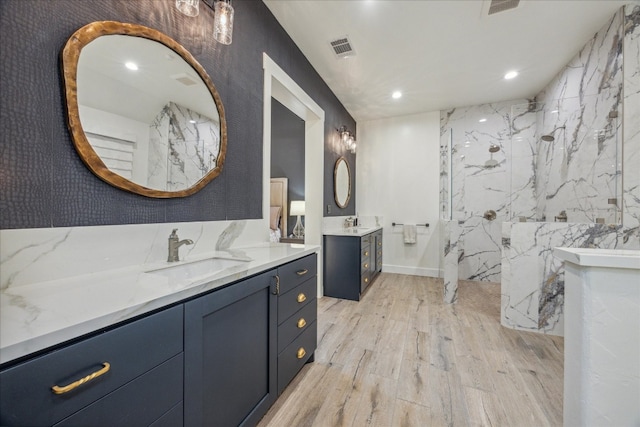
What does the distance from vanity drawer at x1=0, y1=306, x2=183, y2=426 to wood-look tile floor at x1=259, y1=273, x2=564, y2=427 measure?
3.03ft

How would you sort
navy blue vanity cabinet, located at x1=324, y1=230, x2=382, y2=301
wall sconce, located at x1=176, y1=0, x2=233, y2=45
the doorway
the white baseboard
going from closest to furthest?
wall sconce, located at x1=176, y1=0, x2=233, y2=45, the doorway, navy blue vanity cabinet, located at x1=324, y1=230, x2=382, y2=301, the white baseboard

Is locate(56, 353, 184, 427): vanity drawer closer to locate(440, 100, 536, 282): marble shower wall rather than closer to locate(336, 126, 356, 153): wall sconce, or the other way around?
locate(336, 126, 356, 153): wall sconce

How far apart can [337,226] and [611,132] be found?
117 inches

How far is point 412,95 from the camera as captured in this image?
12.3 ft

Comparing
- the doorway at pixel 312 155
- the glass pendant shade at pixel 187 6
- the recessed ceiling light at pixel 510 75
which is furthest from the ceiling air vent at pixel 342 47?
the recessed ceiling light at pixel 510 75

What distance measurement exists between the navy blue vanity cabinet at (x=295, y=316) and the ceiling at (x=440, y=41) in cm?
211

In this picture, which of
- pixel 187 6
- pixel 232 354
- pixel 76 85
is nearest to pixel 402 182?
pixel 187 6

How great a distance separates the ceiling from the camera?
2137mm

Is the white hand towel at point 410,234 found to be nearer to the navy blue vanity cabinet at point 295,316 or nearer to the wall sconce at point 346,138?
the wall sconce at point 346,138

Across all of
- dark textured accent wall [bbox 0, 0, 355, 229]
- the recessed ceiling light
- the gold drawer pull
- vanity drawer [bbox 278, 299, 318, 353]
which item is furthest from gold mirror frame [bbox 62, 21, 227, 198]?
the recessed ceiling light

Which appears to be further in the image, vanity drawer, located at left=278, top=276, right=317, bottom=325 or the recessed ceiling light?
the recessed ceiling light

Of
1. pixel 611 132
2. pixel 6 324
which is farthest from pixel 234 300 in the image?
pixel 611 132

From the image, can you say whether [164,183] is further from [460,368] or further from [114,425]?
[460,368]

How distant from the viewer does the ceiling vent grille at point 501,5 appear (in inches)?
81.6
